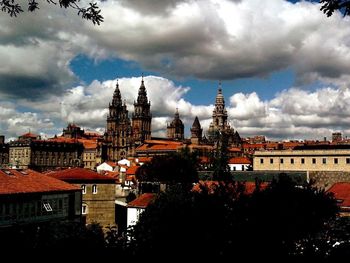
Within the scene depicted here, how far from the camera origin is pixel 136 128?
148 m

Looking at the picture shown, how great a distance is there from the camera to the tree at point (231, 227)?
29.6ft

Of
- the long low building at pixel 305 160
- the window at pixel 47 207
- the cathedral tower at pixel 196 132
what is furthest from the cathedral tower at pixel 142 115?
the window at pixel 47 207

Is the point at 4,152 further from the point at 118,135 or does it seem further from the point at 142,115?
the point at 142,115

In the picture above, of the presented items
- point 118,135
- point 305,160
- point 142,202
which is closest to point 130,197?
point 142,202

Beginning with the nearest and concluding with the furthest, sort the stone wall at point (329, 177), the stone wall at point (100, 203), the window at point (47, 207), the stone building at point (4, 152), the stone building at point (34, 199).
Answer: the stone building at point (34, 199)
the window at point (47, 207)
the stone wall at point (100, 203)
the stone wall at point (329, 177)
the stone building at point (4, 152)

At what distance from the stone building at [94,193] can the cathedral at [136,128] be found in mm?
98588

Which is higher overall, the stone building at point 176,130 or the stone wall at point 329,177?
the stone building at point 176,130

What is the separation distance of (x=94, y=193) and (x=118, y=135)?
351 ft

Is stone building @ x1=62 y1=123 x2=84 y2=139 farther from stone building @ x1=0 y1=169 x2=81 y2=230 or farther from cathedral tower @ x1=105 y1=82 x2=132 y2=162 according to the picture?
stone building @ x1=0 y1=169 x2=81 y2=230

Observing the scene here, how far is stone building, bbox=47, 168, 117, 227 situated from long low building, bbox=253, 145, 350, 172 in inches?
1336

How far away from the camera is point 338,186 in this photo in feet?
115

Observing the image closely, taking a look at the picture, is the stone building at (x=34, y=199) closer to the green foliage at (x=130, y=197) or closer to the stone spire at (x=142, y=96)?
the green foliage at (x=130, y=197)

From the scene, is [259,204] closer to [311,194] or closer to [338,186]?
[311,194]

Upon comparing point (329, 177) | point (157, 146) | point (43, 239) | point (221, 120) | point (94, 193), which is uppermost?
point (221, 120)
